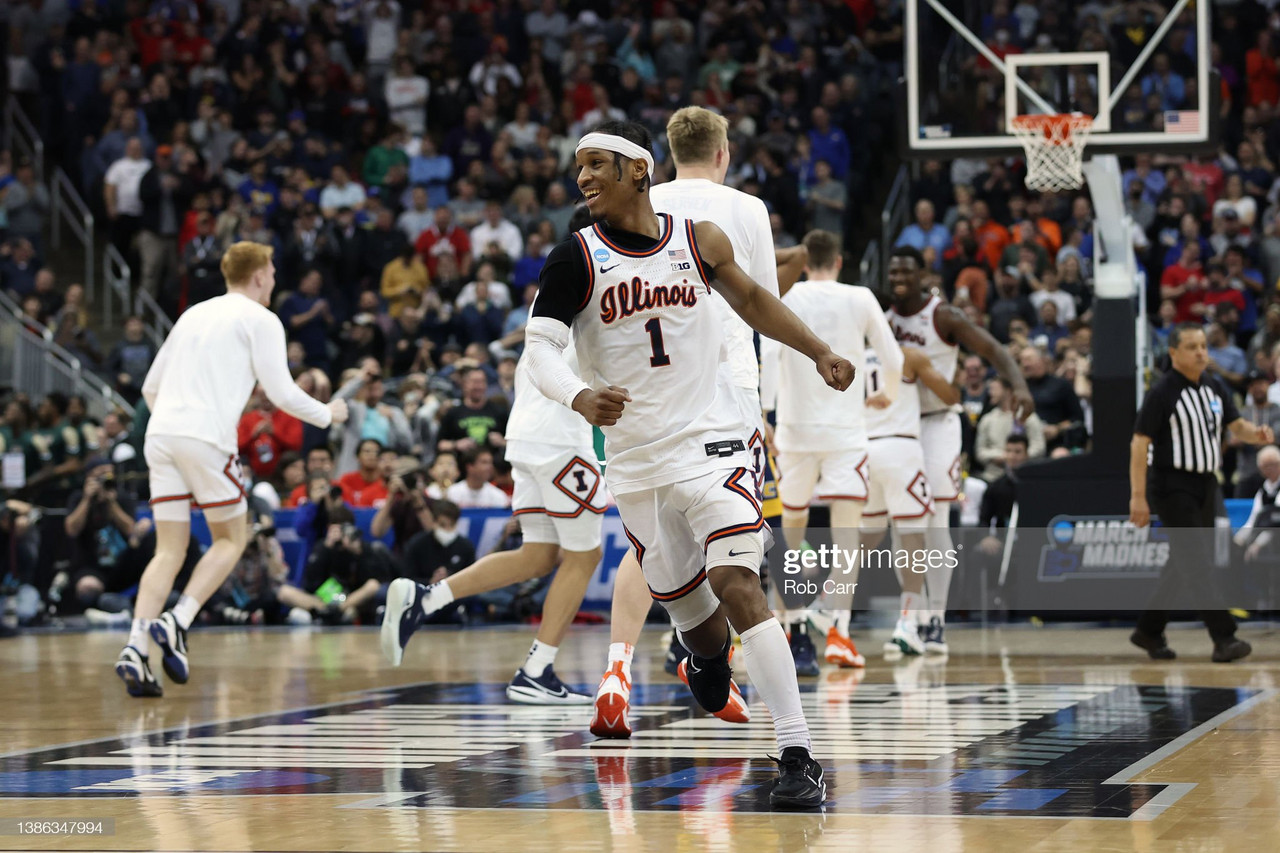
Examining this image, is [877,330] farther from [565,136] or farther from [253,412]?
[565,136]

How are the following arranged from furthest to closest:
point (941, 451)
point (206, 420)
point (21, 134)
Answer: point (21, 134), point (941, 451), point (206, 420)

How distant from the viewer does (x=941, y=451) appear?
1160cm

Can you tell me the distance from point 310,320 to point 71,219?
203 inches

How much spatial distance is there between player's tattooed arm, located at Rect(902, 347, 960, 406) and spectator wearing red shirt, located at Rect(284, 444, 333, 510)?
7020 mm

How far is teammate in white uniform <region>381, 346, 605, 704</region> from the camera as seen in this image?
8680 millimetres

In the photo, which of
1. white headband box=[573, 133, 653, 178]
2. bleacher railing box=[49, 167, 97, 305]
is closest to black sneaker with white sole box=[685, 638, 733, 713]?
white headband box=[573, 133, 653, 178]

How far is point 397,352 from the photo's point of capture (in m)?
20.4

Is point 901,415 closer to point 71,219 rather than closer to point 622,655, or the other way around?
point 622,655

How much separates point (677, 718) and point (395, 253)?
47.9ft

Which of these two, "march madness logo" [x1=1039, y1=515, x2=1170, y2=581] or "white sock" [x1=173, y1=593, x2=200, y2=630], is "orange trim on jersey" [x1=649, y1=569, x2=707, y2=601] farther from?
"march madness logo" [x1=1039, y1=515, x2=1170, y2=581]

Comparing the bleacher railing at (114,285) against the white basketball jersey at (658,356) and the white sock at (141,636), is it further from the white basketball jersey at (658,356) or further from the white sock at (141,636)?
the white basketball jersey at (658,356)

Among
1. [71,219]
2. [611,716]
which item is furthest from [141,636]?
[71,219]

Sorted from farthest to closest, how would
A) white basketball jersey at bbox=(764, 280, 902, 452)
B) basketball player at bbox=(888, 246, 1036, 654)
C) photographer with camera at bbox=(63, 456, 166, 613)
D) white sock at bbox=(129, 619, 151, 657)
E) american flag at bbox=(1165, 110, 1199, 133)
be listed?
photographer with camera at bbox=(63, 456, 166, 613), american flag at bbox=(1165, 110, 1199, 133), basketball player at bbox=(888, 246, 1036, 654), white basketball jersey at bbox=(764, 280, 902, 452), white sock at bbox=(129, 619, 151, 657)

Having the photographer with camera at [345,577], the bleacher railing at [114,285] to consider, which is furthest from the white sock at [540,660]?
the bleacher railing at [114,285]
